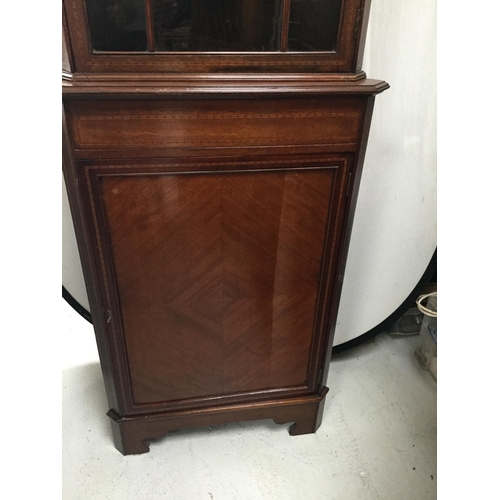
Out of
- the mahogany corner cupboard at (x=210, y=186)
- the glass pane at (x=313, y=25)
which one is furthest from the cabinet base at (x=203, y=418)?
the glass pane at (x=313, y=25)

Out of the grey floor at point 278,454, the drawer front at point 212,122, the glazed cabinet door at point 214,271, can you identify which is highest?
the drawer front at point 212,122

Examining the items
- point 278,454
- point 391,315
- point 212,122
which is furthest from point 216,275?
point 391,315

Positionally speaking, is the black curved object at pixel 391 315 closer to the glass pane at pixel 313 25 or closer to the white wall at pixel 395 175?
the white wall at pixel 395 175

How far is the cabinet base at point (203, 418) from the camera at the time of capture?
1125 mm

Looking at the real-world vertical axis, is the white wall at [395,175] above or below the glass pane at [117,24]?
below

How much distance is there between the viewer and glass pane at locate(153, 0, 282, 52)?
2.35 feet

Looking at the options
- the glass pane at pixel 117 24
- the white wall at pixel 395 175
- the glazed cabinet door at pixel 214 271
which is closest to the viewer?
the glass pane at pixel 117 24

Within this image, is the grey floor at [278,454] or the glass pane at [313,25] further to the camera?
the grey floor at [278,454]

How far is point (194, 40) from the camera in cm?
74

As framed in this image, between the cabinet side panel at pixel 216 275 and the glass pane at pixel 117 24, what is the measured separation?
219 millimetres

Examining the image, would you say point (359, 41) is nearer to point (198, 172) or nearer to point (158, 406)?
point (198, 172)

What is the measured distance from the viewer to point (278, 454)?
1.19m

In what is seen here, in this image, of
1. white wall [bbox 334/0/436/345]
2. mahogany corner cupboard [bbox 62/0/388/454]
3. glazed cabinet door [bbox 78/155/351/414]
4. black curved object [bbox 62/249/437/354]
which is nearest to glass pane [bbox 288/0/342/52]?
mahogany corner cupboard [bbox 62/0/388/454]

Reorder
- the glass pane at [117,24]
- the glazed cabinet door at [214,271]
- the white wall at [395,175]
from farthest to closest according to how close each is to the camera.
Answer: the white wall at [395,175]
the glazed cabinet door at [214,271]
the glass pane at [117,24]
